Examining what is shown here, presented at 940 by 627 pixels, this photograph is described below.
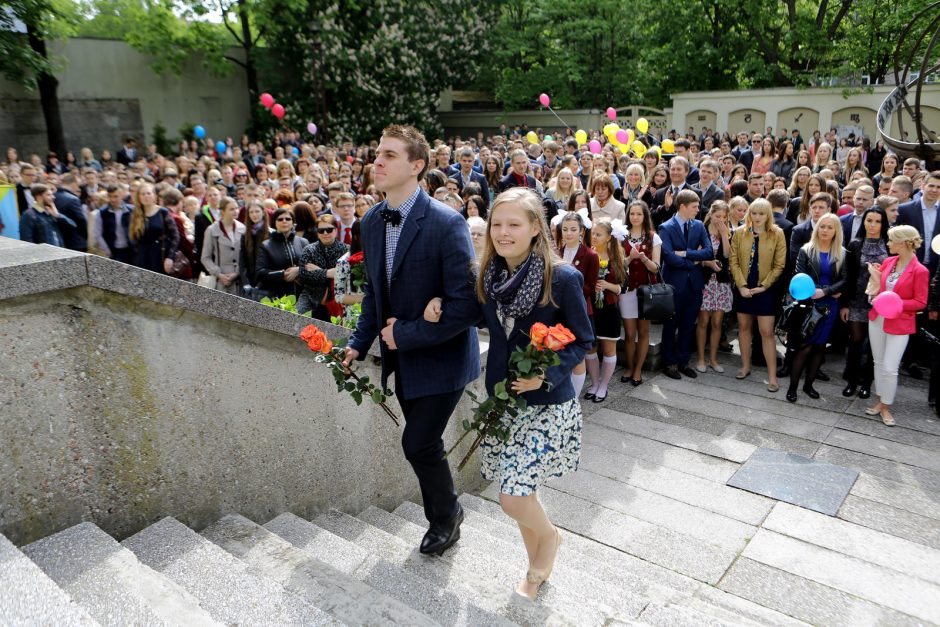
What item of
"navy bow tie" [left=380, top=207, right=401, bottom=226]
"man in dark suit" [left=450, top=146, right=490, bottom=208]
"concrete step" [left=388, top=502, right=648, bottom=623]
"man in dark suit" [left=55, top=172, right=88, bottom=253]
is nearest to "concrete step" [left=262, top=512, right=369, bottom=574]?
"concrete step" [left=388, top=502, right=648, bottom=623]

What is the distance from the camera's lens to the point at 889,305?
6.34m

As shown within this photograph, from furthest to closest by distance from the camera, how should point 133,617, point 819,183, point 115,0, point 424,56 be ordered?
point 424,56 → point 115,0 → point 819,183 → point 133,617

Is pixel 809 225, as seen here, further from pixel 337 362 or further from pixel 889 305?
pixel 337 362

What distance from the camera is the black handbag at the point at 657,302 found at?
7.08m

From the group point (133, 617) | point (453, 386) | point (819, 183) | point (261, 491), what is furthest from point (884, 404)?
point (133, 617)

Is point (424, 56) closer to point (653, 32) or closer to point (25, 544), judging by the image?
point (653, 32)

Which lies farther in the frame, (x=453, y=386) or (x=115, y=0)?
(x=115, y=0)

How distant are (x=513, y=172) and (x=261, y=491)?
23.0 ft

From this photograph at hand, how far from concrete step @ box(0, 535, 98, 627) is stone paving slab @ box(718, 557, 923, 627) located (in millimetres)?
3339

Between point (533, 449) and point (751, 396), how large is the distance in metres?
4.72

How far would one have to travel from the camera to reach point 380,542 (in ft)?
12.7

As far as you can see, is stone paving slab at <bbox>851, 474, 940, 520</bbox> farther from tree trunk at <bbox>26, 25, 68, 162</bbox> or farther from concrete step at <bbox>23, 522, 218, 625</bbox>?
tree trunk at <bbox>26, 25, 68, 162</bbox>

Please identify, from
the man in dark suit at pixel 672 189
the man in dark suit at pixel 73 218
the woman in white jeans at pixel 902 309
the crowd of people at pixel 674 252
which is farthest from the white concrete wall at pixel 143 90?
the woman in white jeans at pixel 902 309

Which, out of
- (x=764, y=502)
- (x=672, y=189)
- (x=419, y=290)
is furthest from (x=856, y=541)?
(x=672, y=189)
